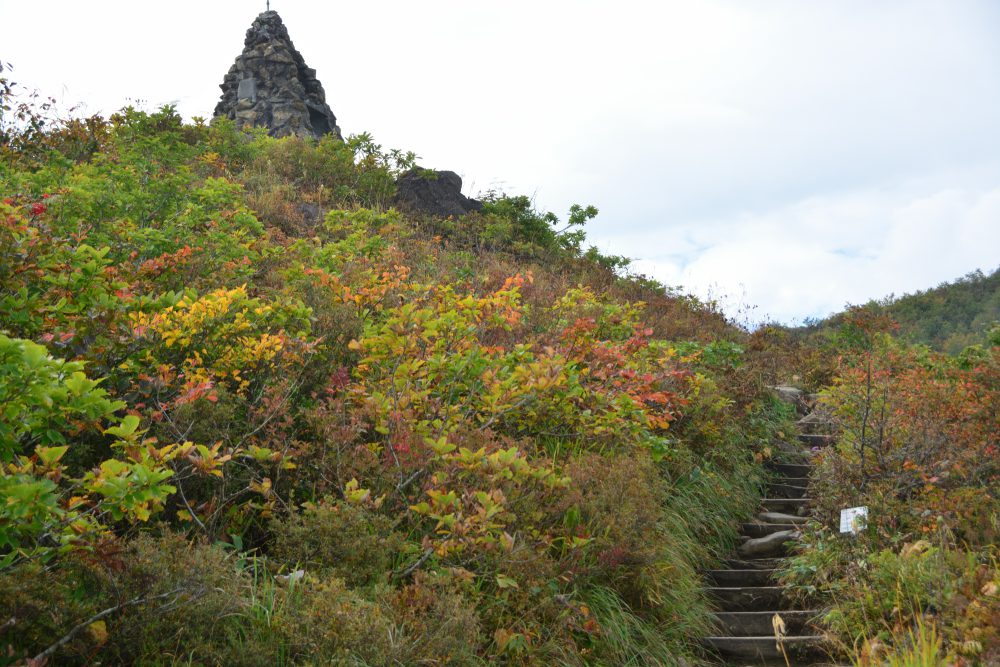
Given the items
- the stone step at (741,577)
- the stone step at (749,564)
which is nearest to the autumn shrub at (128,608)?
the stone step at (741,577)

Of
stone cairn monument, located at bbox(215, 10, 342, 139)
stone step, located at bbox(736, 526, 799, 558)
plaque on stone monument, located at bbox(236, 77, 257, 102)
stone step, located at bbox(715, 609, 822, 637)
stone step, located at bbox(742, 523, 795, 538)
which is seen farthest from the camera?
plaque on stone monument, located at bbox(236, 77, 257, 102)

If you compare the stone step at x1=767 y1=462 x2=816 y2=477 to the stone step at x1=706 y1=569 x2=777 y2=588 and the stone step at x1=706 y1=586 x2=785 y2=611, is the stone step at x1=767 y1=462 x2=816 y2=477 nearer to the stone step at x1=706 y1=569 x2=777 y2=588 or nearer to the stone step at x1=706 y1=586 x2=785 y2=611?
the stone step at x1=706 y1=569 x2=777 y2=588

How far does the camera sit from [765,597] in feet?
21.4

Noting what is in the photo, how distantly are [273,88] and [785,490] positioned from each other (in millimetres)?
19962

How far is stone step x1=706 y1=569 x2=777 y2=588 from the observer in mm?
6816

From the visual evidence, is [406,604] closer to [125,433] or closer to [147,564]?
[147,564]

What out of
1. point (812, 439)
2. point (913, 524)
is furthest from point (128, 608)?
point (812, 439)

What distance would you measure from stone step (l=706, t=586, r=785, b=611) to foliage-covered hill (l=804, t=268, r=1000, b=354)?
2047 cm

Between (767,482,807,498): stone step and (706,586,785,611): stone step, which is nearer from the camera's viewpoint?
(706,586,785,611): stone step

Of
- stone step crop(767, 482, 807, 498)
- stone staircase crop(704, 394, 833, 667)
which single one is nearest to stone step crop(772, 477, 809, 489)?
stone staircase crop(704, 394, 833, 667)

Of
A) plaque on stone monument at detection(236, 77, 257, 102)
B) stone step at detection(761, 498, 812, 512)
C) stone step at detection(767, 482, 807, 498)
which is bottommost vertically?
stone step at detection(761, 498, 812, 512)

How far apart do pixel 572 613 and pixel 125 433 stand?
2.68 meters

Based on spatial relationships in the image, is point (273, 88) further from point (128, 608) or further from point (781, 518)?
point (128, 608)

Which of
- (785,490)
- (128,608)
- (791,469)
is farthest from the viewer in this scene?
(791,469)
